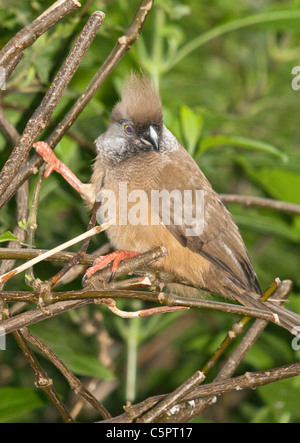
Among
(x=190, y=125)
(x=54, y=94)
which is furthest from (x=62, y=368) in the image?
(x=190, y=125)

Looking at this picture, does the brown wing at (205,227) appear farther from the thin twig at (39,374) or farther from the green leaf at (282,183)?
the thin twig at (39,374)

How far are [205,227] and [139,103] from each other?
1.79ft

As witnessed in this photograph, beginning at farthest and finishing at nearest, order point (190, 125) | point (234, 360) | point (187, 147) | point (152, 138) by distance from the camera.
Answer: point (187, 147)
point (190, 125)
point (152, 138)
point (234, 360)

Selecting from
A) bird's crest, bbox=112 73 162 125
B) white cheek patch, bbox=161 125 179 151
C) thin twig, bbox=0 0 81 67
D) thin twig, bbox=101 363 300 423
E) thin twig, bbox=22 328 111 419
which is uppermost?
thin twig, bbox=0 0 81 67

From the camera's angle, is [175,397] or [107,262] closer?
[175,397]

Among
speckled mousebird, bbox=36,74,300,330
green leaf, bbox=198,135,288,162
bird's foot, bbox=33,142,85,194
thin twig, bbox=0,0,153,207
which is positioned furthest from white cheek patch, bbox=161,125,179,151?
thin twig, bbox=0,0,153,207

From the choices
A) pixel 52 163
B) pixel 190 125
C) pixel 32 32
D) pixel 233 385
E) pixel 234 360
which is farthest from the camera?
pixel 190 125

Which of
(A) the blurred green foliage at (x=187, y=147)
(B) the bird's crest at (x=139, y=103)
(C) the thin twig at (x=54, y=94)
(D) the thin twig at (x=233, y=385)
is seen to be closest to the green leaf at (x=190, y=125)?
(A) the blurred green foliage at (x=187, y=147)

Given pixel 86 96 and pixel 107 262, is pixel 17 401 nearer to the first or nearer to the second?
pixel 107 262

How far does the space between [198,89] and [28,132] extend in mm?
2110

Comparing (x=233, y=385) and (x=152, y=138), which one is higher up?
(x=152, y=138)

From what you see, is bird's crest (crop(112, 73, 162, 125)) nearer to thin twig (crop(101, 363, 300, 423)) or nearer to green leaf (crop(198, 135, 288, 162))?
green leaf (crop(198, 135, 288, 162))

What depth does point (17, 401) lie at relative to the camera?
2.08 meters

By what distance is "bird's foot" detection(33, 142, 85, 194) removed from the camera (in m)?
1.62
